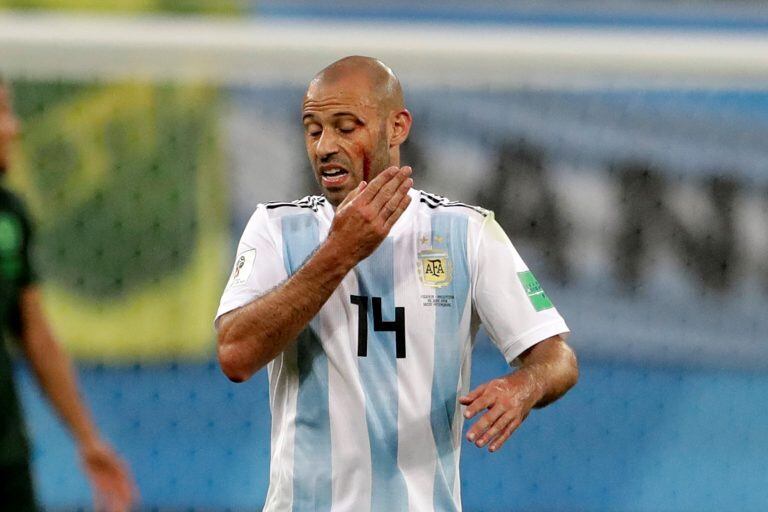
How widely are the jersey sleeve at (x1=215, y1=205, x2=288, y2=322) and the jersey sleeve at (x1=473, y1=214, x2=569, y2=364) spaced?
426 millimetres

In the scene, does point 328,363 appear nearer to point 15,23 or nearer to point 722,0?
point 15,23

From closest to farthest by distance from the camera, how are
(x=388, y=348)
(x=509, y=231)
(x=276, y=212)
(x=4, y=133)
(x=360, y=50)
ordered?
(x=388, y=348) < (x=276, y=212) < (x=4, y=133) < (x=360, y=50) < (x=509, y=231)

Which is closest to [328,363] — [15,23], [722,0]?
[15,23]

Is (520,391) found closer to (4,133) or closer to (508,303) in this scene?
(508,303)

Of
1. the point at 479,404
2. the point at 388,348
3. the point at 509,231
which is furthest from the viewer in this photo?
the point at 509,231

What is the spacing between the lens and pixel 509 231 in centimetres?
466

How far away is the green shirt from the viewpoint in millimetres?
2486

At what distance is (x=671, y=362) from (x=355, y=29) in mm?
1881

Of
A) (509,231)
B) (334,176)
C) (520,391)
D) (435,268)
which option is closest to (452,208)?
A: (435,268)

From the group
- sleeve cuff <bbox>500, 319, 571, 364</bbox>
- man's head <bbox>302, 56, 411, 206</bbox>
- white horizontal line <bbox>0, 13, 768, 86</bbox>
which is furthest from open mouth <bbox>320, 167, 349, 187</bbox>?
white horizontal line <bbox>0, 13, 768, 86</bbox>

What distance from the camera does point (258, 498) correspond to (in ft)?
14.9

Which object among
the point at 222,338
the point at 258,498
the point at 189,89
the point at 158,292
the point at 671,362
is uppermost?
the point at 189,89

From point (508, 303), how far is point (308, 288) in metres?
0.47

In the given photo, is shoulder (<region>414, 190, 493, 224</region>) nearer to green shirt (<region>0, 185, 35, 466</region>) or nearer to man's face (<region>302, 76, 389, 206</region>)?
man's face (<region>302, 76, 389, 206</region>)
